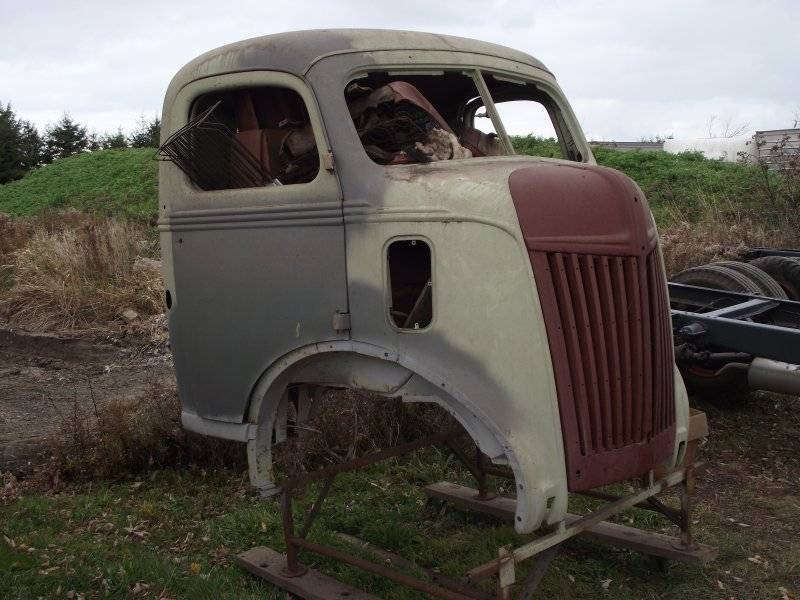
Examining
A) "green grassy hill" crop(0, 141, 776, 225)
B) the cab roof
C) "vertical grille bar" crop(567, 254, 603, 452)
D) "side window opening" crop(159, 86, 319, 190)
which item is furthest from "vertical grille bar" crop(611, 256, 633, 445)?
"green grassy hill" crop(0, 141, 776, 225)

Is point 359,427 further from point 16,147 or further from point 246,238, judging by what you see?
point 16,147

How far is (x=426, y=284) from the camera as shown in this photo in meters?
3.36

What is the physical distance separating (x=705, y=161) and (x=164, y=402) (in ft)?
45.8

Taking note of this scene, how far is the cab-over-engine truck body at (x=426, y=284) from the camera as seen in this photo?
3.00 m

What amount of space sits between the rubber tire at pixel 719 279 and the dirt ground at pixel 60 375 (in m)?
4.44

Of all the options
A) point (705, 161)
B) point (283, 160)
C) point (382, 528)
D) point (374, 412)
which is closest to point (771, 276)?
point (374, 412)

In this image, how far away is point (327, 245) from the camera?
11.0 ft

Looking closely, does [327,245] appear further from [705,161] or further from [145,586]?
[705,161]

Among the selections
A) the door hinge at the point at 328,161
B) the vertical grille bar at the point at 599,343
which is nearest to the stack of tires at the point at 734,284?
the vertical grille bar at the point at 599,343

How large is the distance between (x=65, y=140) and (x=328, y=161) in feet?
94.0

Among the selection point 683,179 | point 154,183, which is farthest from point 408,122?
point 154,183

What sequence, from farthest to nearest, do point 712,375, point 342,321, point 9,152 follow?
point 9,152
point 712,375
point 342,321

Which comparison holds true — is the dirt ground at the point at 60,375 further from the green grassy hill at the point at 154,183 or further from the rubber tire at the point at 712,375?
the green grassy hill at the point at 154,183

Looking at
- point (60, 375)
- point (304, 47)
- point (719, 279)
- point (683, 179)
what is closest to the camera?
point (304, 47)
